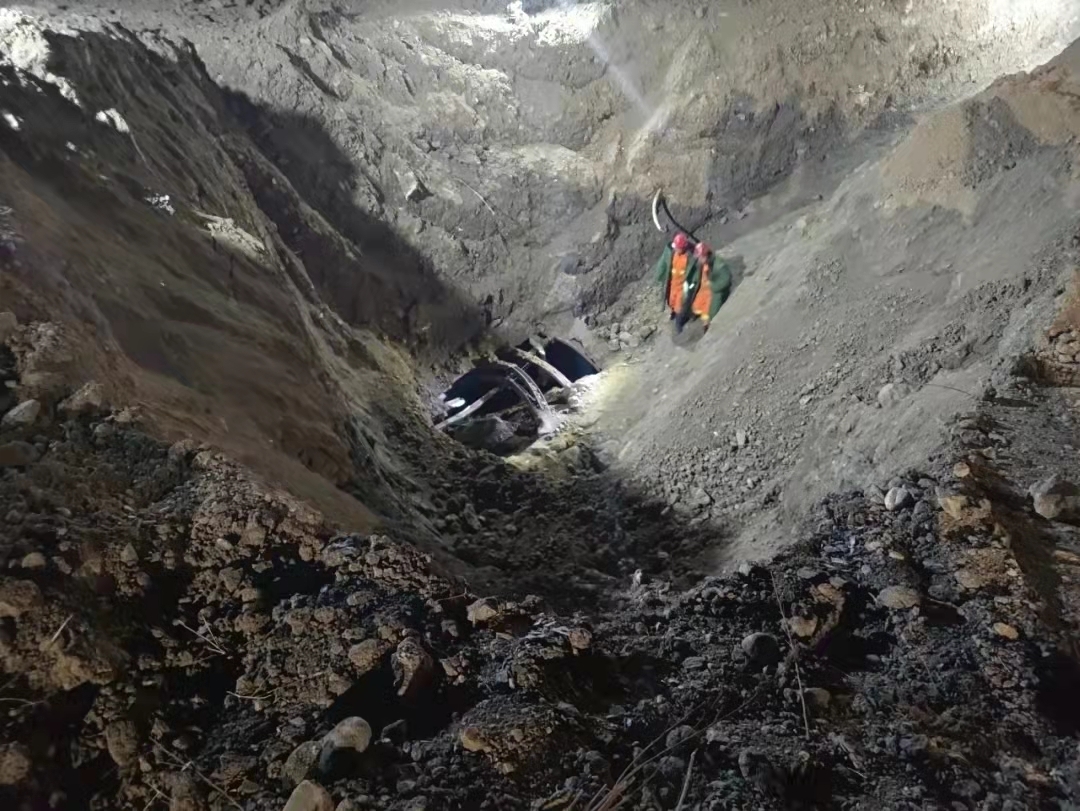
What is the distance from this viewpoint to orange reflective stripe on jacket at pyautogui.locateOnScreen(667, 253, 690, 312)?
24.0 feet

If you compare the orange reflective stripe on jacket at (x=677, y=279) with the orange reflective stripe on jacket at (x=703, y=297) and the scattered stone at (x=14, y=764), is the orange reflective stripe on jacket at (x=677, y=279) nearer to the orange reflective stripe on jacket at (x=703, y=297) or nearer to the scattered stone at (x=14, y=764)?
the orange reflective stripe on jacket at (x=703, y=297)

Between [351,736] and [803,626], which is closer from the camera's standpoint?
[351,736]

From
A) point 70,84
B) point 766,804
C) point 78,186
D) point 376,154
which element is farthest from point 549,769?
point 376,154

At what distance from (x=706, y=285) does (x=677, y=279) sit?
33 cm

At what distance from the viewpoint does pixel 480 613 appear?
2369mm

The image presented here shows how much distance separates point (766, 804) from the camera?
65.5 inches

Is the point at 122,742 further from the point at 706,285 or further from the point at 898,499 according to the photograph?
the point at 706,285

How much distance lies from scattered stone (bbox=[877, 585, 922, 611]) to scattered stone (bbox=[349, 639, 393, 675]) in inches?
70.5

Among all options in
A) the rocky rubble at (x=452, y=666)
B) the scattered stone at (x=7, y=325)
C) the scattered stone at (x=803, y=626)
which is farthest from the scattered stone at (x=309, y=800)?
the scattered stone at (x=7, y=325)

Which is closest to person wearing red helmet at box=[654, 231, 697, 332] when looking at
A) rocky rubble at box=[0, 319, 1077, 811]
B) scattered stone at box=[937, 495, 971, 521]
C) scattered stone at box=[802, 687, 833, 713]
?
rocky rubble at box=[0, 319, 1077, 811]

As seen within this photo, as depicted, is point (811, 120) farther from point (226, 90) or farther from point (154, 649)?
point (154, 649)

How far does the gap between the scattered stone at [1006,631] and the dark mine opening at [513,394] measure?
5012 millimetres

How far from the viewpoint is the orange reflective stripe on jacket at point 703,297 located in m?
7.21

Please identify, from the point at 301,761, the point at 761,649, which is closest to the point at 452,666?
the point at 301,761
